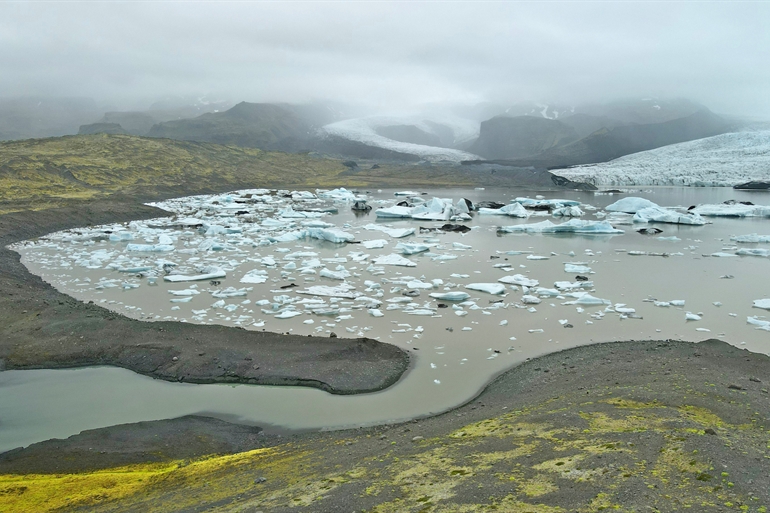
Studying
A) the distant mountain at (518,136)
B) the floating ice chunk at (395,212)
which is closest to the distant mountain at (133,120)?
the distant mountain at (518,136)

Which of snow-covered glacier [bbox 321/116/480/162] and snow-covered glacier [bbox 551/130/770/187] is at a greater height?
snow-covered glacier [bbox 321/116/480/162]

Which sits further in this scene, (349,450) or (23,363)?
(23,363)

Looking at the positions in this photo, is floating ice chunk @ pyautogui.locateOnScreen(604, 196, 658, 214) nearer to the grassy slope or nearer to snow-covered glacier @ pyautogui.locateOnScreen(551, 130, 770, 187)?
the grassy slope

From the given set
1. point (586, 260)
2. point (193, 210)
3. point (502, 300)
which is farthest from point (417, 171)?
point (502, 300)

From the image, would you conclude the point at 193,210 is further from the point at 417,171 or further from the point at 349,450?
the point at 417,171

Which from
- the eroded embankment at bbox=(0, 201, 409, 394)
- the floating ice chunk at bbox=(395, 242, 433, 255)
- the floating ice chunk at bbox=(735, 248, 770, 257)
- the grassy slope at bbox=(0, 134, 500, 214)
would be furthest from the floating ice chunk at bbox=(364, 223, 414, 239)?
the grassy slope at bbox=(0, 134, 500, 214)

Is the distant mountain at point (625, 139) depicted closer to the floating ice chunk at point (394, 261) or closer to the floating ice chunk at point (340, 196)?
the floating ice chunk at point (340, 196)

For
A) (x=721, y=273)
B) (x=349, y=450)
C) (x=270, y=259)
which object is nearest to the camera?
(x=349, y=450)
